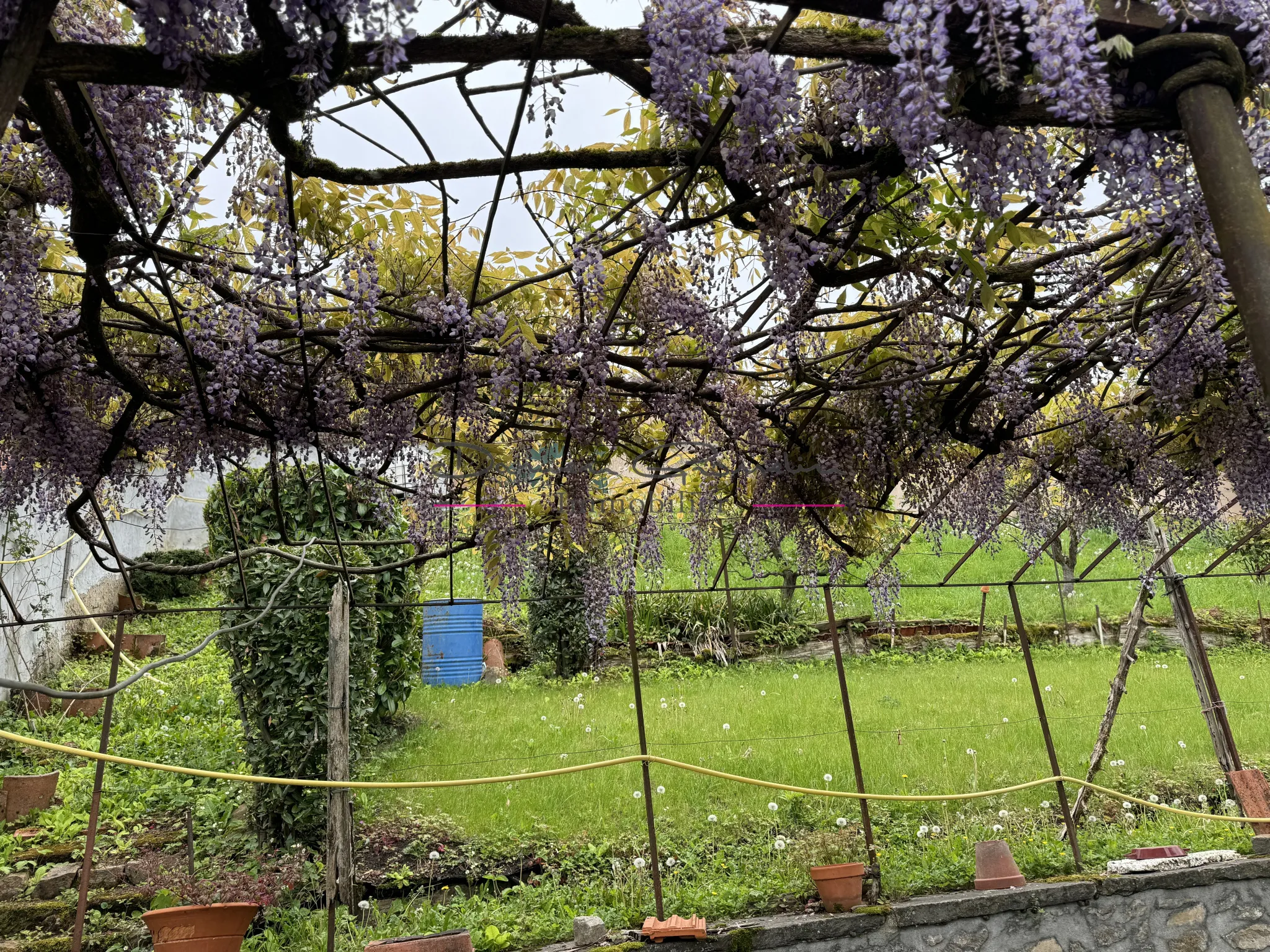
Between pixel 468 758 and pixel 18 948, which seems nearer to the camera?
pixel 18 948

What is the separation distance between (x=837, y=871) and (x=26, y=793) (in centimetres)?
395

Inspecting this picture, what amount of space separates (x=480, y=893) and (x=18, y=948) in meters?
1.60

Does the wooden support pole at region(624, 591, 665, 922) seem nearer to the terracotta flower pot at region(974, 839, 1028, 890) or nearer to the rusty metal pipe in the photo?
the terracotta flower pot at region(974, 839, 1028, 890)

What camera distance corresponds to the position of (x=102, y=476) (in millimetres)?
2428

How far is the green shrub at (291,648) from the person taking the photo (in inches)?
162

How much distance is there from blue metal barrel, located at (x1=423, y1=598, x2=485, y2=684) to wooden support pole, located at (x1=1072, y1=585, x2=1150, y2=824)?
16.3ft

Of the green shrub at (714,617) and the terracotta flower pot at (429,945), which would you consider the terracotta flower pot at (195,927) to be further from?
the green shrub at (714,617)

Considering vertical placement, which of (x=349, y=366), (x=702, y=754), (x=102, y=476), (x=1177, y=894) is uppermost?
(x=349, y=366)

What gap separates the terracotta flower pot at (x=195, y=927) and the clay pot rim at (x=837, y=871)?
187 centimetres

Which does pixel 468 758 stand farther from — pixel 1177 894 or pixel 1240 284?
pixel 1240 284

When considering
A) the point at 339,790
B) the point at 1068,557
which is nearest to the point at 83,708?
the point at 339,790

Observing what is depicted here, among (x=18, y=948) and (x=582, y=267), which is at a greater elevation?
(x=582, y=267)

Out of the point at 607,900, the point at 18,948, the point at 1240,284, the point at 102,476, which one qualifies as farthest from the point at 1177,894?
the point at 18,948

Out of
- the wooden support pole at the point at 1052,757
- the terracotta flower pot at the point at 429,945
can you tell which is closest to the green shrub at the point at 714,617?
the wooden support pole at the point at 1052,757
